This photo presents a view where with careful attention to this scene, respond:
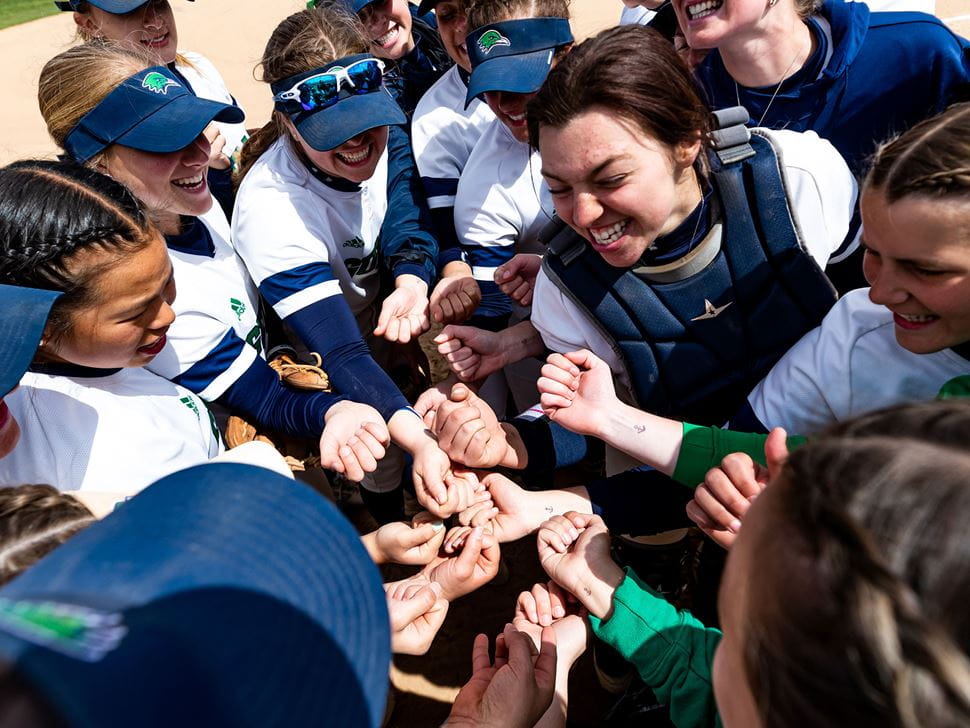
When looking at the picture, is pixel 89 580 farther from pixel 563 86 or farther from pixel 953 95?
pixel 953 95

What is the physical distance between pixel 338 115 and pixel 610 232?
1.21m

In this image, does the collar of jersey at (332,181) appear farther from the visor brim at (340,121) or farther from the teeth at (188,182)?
the teeth at (188,182)

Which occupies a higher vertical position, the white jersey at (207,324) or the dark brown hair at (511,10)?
the dark brown hair at (511,10)

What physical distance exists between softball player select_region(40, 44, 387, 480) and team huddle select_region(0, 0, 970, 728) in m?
0.01

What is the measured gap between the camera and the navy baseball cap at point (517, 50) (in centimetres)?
269

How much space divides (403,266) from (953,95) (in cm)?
207

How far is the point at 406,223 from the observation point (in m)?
3.12

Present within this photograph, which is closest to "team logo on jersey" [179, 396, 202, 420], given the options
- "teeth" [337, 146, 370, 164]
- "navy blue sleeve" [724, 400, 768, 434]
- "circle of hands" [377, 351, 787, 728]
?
"circle of hands" [377, 351, 787, 728]

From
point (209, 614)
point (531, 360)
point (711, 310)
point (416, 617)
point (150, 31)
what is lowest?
point (531, 360)

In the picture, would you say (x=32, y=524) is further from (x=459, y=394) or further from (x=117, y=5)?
(x=117, y=5)

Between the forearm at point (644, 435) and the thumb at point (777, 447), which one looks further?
the forearm at point (644, 435)

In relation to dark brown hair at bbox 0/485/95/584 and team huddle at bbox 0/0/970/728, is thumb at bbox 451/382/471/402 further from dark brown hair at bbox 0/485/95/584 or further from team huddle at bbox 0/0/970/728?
dark brown hair at bbox 0/485/95/584

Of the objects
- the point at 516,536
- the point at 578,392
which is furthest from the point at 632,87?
the point at 516,536

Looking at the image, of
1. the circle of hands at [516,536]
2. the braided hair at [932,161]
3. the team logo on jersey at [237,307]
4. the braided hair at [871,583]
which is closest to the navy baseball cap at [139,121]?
the team logo on jersey at [237,307]
